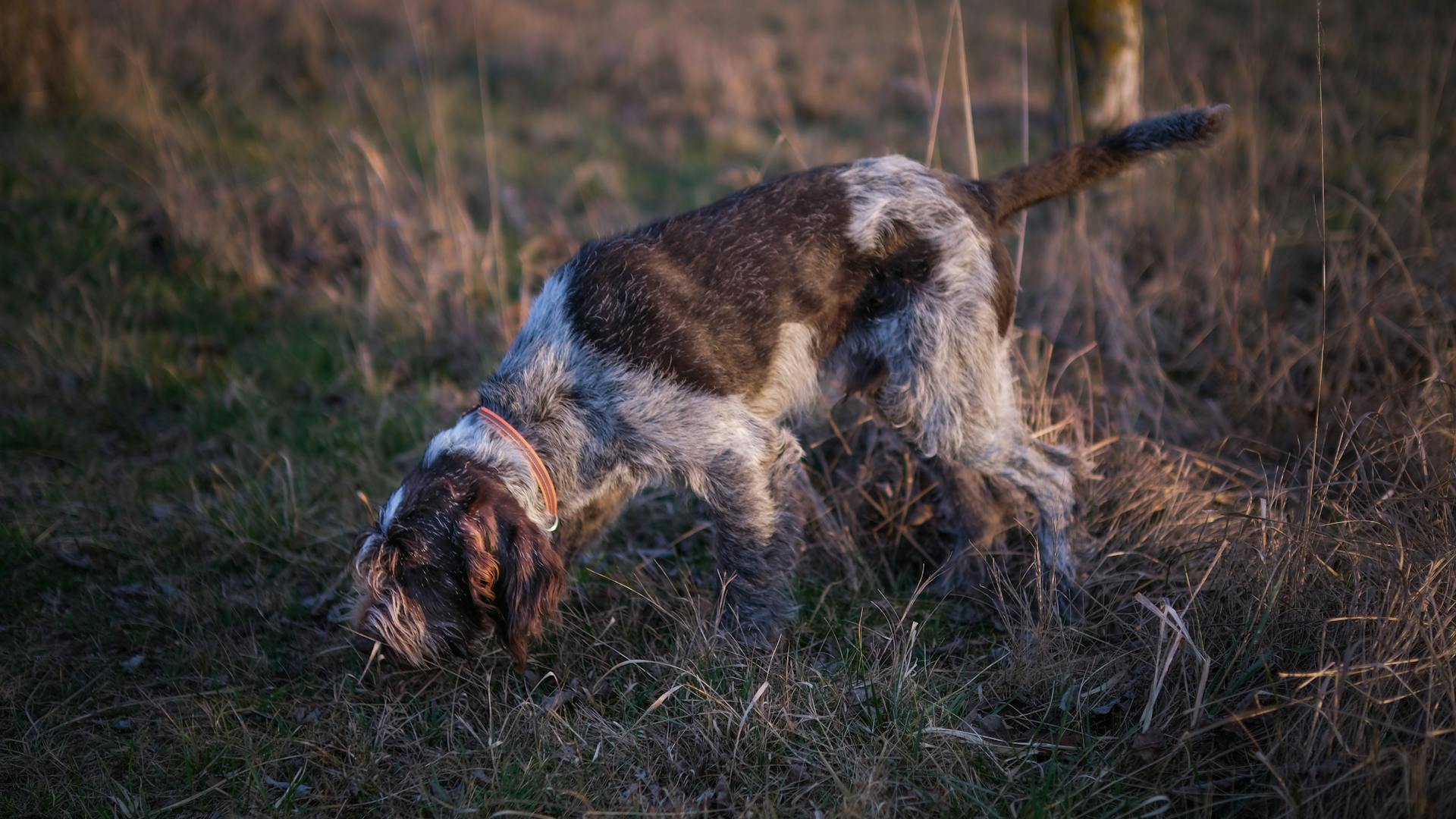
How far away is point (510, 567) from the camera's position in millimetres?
2729

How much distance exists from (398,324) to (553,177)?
8.07 feet

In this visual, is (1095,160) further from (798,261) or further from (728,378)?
(728,378)

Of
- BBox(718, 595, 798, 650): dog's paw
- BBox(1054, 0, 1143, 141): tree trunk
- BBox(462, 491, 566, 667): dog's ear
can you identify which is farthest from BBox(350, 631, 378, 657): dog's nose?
BBox(1054, 0, 1143, 141): tree trunk

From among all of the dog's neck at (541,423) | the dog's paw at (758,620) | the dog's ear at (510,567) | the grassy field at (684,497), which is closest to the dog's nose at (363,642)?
the grassy field at (684,497)

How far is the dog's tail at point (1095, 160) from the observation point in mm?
3031

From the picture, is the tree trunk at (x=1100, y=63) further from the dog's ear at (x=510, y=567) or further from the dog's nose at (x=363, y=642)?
the dog's nose at (x=363, y=642)

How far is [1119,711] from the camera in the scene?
2660 mm

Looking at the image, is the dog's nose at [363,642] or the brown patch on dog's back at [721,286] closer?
the dog's nose at [363,642]

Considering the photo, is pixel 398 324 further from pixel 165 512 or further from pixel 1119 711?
pixel 1119 711

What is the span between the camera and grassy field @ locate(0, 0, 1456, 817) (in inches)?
98.7

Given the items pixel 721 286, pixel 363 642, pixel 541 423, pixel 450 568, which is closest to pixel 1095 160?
pixel 721 286

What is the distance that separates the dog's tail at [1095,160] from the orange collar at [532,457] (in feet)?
5.99

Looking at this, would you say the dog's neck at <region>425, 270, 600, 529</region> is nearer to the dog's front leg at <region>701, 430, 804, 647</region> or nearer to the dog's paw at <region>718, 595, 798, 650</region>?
the dog's front leg at <region>701, 430, 804, 647</region>

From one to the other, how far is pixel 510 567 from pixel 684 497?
89 cm
